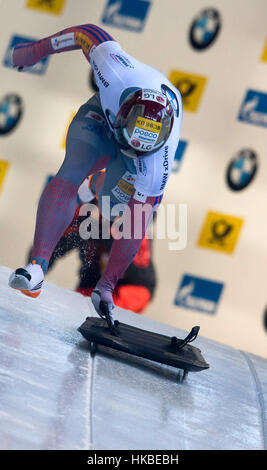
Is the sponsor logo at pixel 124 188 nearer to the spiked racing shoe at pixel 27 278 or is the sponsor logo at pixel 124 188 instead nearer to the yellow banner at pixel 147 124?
the yellow banner at pixel 147 124

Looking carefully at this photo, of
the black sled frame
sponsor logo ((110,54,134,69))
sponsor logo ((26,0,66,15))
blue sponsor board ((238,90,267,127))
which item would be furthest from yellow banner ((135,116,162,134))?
sponsor logo ((26,0,66,15))

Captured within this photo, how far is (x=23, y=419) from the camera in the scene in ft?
4.06

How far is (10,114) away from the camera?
414 centimetres

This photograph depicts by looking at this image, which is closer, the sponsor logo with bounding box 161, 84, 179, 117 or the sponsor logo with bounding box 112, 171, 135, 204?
the sponsor logo with bounding box 161, 84, 179, 117

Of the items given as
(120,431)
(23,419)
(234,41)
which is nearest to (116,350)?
(120,431)

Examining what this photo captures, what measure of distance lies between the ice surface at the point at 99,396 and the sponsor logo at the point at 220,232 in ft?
5.23

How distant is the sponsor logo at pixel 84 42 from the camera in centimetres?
209

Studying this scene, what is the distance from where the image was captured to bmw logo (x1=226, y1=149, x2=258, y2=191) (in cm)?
396

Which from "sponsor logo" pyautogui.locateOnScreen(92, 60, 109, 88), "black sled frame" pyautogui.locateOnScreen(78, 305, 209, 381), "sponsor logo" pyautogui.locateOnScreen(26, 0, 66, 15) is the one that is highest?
"sponsor logo" pyautogui.locateOnScreen(26, 0, 66, 15)

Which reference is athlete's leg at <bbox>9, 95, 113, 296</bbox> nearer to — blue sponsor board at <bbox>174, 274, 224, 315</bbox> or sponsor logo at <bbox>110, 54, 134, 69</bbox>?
sponsor logo at <bbox>110, 54, 134, 69</bbox>

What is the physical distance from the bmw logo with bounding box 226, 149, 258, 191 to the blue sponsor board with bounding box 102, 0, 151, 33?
1059mm

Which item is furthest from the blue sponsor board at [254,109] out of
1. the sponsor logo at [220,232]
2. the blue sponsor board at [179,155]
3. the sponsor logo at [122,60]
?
the sponsor logo at [122,60]
